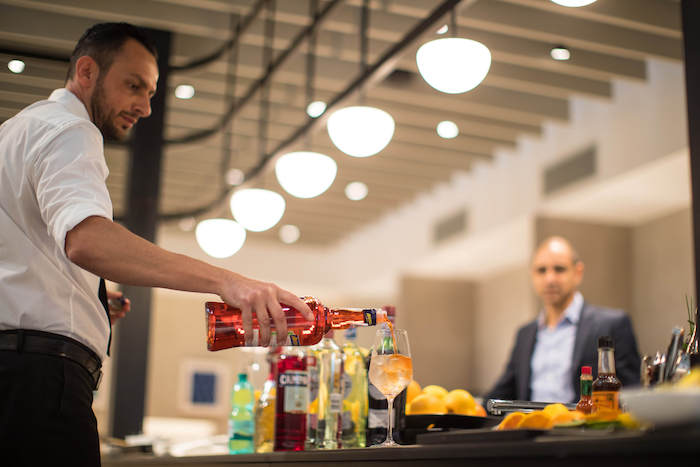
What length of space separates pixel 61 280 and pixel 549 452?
960 millimetres

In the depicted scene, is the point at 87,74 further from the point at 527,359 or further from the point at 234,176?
the point at 234,176

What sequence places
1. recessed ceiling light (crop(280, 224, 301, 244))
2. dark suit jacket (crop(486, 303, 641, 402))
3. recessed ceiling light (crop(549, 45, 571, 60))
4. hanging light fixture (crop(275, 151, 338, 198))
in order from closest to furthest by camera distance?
dark suit jacket (crop(486, 303, 641, 402)) < hanging light fixture (crop(275, 151, 338, 198)) < recessed ceiling light (crop(549, 45, 571, 60)) < recessed ceiling light (crop(280, 224, 301, 244))

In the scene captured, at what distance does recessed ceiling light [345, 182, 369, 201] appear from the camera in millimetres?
8047

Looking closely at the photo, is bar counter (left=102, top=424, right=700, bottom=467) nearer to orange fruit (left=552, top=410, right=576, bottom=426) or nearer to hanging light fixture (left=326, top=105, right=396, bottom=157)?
orange fruit (left=552, top=410, right=576, bottom=426)

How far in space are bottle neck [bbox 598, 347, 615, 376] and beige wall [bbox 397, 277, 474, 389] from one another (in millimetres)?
7359

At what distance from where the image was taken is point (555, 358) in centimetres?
417

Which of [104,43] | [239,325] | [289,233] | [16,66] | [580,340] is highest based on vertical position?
[289,233]

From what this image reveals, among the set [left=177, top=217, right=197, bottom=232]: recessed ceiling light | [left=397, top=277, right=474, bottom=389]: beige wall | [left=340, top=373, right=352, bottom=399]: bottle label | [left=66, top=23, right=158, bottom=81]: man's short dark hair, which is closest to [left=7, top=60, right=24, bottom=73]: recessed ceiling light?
[left=66, top=23, right=158, bottom=81]: man's short dark hair

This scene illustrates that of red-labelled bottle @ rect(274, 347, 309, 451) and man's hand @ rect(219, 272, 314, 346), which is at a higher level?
man's hand @ rect(219, 272, 314, 346)

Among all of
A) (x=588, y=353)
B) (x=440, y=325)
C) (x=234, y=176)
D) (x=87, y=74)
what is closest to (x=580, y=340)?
(x=588, y=353)

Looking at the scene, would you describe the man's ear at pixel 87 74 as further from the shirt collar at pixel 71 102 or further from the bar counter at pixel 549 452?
the bar counter at pixel 549 452

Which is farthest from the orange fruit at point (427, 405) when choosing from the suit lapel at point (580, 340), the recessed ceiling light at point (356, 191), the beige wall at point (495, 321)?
the beige wall at point (495, 321)

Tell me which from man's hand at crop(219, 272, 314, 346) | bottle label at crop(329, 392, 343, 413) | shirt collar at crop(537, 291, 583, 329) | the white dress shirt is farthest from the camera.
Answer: shirt collar at crop(537, 291, 583, 329)

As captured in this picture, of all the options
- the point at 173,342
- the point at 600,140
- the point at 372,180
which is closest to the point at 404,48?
the point at 600,140
